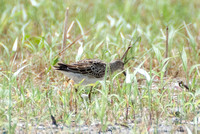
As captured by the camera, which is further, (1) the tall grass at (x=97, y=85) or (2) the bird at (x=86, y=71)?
(2) the bird at (x=86, y=71)

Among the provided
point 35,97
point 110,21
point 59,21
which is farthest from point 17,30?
point 35,97

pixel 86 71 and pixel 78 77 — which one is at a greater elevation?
pixel 86 71

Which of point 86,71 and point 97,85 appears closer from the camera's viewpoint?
point 97,85

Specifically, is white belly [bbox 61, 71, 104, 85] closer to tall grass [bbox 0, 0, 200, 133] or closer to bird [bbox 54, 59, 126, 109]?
bird [bbox 54, 59, 126, 109]

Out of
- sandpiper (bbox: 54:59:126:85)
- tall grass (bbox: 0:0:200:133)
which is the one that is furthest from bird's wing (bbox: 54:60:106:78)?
tall grass (bbox: 0:0:200:133)

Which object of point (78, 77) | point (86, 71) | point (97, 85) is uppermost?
point (86, 71)

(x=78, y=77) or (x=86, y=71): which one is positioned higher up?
(x=86, y=71)

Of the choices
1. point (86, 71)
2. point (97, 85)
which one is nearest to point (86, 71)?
point (86, 71)

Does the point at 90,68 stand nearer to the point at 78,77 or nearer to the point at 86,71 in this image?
the point at 86,71

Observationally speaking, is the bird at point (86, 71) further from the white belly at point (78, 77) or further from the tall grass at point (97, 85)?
the tall grass at point (97, 85)

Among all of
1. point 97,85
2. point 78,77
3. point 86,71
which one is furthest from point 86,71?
point 97,85

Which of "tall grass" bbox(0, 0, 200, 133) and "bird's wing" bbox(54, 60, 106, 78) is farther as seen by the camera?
"bird's wing" bbox(54, 60, 106, 78)

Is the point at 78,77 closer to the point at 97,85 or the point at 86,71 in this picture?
the point at 86,71

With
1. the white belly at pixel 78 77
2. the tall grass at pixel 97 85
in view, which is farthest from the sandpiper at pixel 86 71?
the tall grass at pixel 97 85
